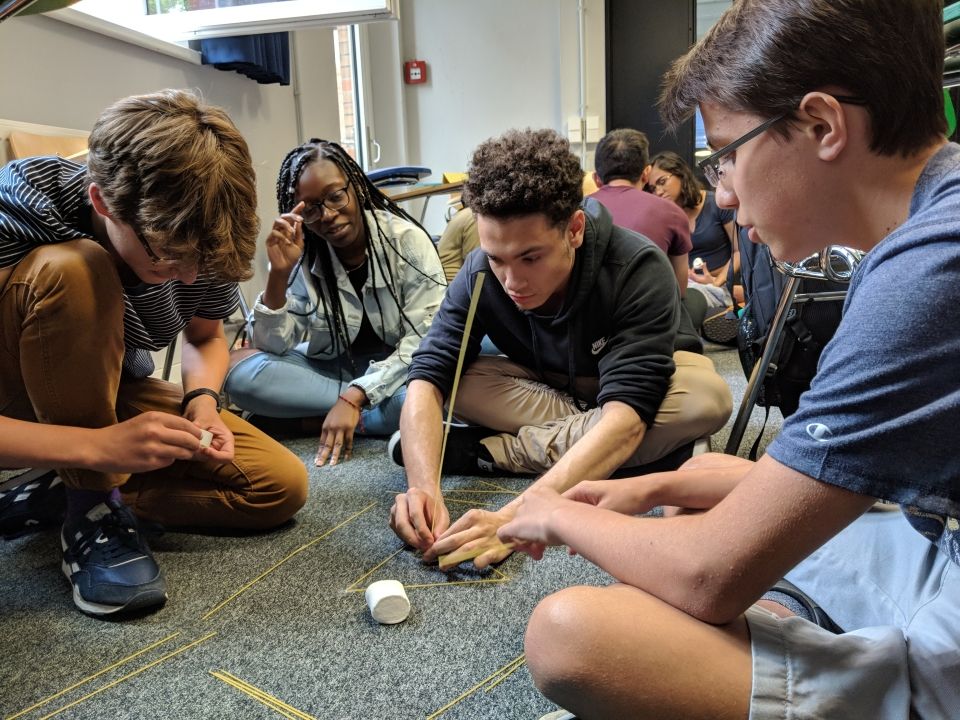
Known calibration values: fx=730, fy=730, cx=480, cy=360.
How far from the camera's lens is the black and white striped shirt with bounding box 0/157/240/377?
3.87 ft

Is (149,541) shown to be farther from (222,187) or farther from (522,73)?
(522,73)

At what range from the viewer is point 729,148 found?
0.76 meters

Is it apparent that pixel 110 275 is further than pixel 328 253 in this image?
No

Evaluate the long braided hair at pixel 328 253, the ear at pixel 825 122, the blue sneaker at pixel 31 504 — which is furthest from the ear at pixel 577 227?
the blue sneaker at pixel 31 504

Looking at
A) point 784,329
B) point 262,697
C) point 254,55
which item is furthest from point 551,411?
point 254,55

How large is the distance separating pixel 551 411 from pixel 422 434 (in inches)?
14.8

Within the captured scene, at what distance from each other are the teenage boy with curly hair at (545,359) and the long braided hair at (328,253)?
50 centimetres

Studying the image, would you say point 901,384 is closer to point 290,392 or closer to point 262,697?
point 262,697

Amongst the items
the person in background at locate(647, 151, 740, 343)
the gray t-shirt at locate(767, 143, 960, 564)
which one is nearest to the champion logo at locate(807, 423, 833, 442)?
the gray t-shirt at locate(767, 143, 960, 564)

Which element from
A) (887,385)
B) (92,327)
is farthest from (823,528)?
(92,327)

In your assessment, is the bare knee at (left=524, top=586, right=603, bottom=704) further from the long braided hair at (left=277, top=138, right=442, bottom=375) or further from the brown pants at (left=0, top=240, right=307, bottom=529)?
the long braided hair at (left=277, top=138, right=442, bottom=375)

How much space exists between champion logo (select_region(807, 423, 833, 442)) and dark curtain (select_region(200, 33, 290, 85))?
3083mm

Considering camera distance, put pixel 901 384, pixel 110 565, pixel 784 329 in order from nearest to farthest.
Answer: pixel 901 384 < pixel 110 565 < pixel 784 329

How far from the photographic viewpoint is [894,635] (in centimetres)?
75
